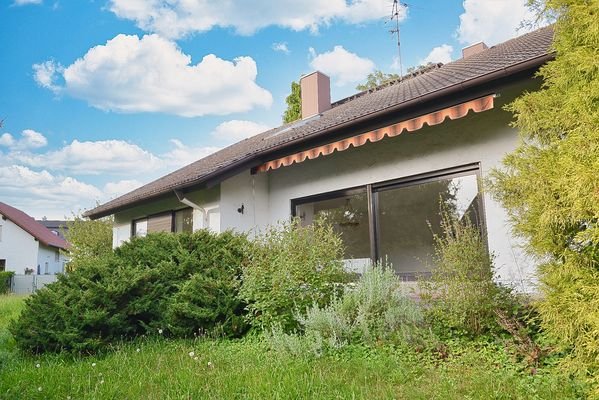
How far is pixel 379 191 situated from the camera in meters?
8.17

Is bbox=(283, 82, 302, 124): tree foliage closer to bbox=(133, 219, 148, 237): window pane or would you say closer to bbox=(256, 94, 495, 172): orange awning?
bbox=(133, 219, 148, 237): window pane

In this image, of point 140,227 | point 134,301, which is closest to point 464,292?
point 134,301

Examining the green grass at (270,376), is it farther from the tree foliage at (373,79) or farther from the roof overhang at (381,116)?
the tree foliage at (373,79)

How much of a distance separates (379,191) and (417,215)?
1206 millimetres

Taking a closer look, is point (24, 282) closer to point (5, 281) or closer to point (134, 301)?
point (5, 281)

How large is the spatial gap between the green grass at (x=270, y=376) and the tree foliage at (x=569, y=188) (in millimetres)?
540

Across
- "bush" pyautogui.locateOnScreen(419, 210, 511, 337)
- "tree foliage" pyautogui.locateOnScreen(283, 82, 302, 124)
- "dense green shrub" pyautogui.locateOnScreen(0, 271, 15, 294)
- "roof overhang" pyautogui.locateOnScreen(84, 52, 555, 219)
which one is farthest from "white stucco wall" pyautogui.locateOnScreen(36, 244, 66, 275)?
"bush" pyautogui.locateOnScreen(419, 210, 511, 337)

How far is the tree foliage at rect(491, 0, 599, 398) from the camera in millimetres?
3184

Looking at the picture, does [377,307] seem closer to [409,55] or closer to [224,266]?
[224,266]

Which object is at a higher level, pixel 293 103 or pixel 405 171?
pixel 293 103

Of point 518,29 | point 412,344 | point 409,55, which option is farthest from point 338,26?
point 412,344

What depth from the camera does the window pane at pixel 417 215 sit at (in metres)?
7.11

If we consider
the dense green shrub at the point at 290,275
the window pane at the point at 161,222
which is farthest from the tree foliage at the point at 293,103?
the dense green shrub at the point at 290,275

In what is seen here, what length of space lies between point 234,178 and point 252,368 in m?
5.90
